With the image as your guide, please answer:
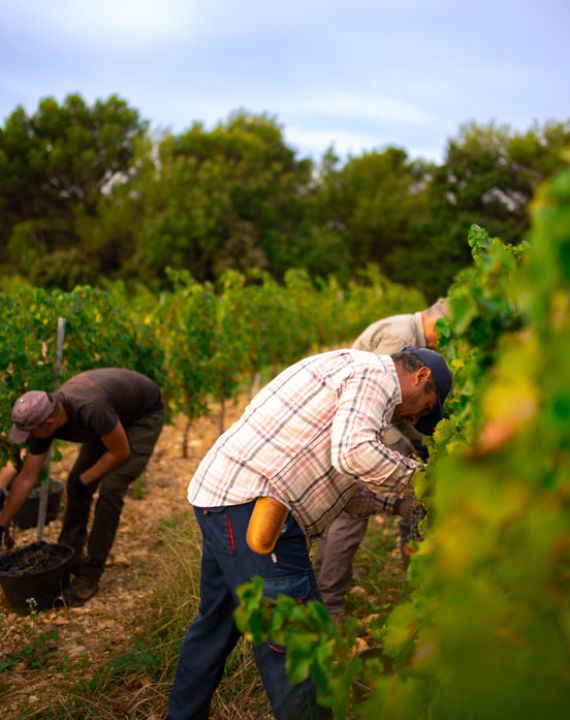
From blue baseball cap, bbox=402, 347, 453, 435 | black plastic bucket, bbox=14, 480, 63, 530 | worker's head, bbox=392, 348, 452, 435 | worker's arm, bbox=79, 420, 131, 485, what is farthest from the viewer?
black plastic bucket, bbox=14, 480, 63, 530

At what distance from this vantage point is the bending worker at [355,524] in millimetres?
3801

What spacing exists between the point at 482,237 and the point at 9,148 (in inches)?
1361

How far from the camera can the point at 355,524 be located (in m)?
3.96

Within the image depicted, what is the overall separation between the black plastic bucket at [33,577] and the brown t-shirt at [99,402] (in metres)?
0.68

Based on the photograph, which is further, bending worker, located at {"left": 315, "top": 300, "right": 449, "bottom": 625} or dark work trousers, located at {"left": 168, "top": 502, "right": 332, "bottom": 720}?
bending worker, located at {"left": 315, "top": 300, "right": 449, "bottom": 625}

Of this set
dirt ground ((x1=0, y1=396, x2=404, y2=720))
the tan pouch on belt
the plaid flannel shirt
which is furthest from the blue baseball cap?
dirt ground ((x1=0, y1=396, x2=404, y2=720))

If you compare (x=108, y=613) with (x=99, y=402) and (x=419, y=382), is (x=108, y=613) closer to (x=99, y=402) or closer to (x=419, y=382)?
(x=99, y=402)

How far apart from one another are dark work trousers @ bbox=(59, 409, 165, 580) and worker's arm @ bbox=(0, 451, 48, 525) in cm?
49

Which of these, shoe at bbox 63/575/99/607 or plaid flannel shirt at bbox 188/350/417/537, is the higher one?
plaid flannel shirt at bbox 188/350/417/537

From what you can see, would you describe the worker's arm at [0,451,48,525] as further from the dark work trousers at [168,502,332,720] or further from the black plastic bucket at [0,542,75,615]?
the dark work trousers at [168,502,332,720]

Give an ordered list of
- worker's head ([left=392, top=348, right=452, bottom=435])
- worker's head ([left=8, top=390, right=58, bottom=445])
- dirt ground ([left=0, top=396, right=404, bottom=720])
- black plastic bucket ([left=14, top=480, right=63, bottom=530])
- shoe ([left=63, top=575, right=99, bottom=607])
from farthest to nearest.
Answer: black plastic bucket ([left=14, top=480, right=63, bottom=530]), shoe ([left=63, top=575, right=99, bottom=607]), worker's head ([left=8, top=390, right=58, bottom=445]), dirt ground ([left=0, top=396, right=404, bottom=720]), worker's head ([left=392, top=348, right=452, bottom=435])

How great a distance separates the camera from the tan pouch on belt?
2334 mm

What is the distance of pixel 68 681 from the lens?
3.34 m

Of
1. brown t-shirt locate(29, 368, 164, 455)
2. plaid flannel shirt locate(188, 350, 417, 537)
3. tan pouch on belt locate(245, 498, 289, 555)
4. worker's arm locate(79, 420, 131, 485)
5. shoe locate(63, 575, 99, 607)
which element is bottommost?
shoe locate(63, 575, 99, 607)
